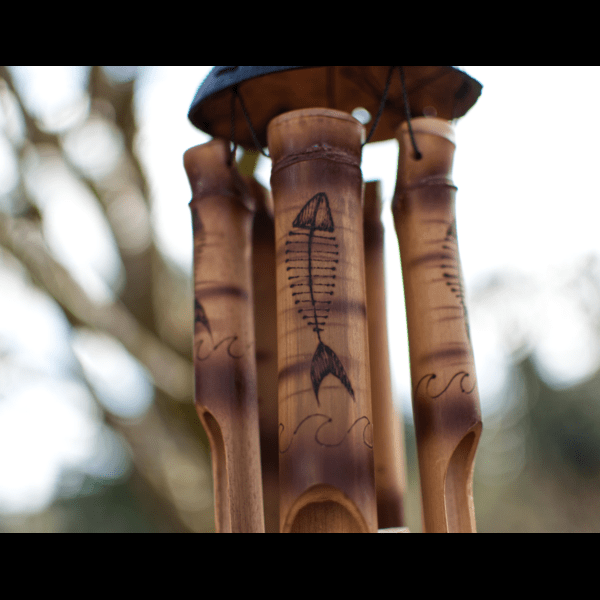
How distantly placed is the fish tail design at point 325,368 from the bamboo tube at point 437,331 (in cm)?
13

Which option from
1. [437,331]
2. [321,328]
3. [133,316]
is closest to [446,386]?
[437,331]

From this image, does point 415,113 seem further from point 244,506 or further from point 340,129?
point 244,506

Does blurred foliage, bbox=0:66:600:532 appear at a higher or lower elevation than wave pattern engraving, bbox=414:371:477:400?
higher

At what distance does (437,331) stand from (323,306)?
15cm

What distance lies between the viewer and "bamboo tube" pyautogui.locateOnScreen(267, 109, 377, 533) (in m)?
0.56

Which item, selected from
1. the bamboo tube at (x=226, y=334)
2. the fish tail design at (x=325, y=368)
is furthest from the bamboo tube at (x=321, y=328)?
the bamboo tube at (x=226, y=334)

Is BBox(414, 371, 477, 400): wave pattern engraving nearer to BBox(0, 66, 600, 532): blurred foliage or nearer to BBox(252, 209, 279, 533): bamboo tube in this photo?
BBox(252, 209, 279, 533): bamboo tube

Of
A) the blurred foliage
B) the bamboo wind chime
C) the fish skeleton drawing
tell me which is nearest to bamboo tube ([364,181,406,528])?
the bamboo wind chime

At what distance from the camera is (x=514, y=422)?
3191 mm

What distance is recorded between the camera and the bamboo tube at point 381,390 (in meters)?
0.82

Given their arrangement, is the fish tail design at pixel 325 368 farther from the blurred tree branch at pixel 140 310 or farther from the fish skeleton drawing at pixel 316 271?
the blurred tree branch at pixel 140 310

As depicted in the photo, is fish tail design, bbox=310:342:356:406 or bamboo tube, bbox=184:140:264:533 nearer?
fish tail design, bbox=310:342:356:406

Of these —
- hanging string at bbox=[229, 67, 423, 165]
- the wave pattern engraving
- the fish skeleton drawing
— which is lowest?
the wave pattern engraving

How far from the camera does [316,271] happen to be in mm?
618
